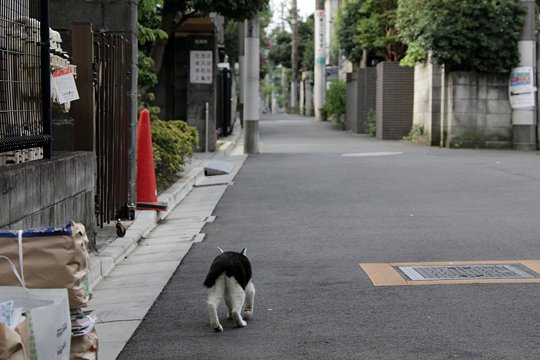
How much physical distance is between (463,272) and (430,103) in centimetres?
1965

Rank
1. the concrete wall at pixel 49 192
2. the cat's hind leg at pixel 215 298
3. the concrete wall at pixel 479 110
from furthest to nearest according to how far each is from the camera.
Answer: the concrete wall at pixel 479 110
the concrete wall at pixel 49 192
the cat's hind leg at pixel 215 298

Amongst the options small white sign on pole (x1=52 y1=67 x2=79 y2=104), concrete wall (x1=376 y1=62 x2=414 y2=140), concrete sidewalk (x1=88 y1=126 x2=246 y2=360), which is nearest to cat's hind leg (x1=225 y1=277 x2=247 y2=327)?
concrete sidewalk (x1=88 y1=126 x2=246 y2=360)

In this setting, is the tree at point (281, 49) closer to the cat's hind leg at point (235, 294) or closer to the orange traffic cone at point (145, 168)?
the orange traffic cone at point (145, 168)

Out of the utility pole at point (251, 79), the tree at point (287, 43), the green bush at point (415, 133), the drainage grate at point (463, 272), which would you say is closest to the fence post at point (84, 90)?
the drainage grate at point (463, 272)

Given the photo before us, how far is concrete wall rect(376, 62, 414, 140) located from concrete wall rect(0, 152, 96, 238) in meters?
24.1

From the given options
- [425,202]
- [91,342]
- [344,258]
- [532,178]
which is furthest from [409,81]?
[91,342]

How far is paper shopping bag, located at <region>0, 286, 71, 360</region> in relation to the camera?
3689 millimetres

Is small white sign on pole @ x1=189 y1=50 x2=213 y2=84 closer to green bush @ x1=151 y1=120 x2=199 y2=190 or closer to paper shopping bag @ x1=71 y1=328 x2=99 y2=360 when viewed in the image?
green bush @ x1=151 y1=120 x2=199 y2=190

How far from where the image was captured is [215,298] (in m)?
5.76

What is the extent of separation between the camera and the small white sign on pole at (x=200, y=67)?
2373 cm

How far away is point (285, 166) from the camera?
65.1 feet

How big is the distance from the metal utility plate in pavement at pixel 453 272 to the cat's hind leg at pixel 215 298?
1823 mm

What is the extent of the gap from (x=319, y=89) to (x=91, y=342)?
179 ft

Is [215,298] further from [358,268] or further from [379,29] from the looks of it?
[379,29]
